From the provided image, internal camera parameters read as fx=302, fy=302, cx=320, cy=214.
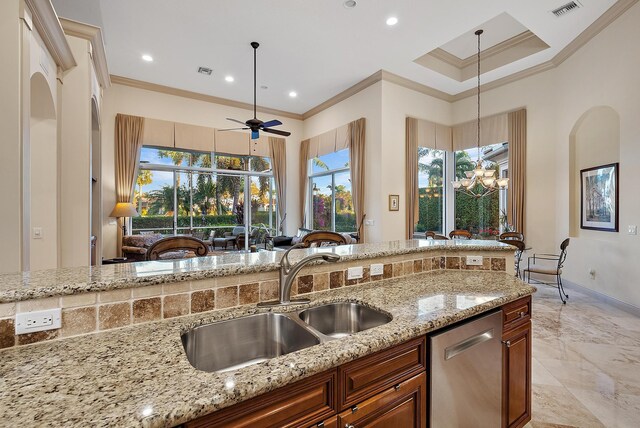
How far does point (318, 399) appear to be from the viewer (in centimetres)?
93

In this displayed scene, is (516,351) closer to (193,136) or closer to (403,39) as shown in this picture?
(403,39)

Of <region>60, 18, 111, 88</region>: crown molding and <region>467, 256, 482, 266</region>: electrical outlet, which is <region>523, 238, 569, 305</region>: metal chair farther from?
<region>60, 18, 111, 88</region>: crown molding

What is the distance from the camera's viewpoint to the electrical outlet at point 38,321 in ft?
3.20

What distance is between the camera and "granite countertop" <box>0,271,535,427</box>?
2.17 ft

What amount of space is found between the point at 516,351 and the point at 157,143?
646 centimetres

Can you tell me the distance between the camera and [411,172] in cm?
575

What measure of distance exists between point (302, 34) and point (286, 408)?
15.0 ft

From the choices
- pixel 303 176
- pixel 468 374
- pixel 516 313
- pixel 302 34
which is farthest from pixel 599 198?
pixel 303 176

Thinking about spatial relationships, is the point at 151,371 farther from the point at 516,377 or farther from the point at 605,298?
the point at 605,298

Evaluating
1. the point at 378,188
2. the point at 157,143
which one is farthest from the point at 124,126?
the point at 378,188

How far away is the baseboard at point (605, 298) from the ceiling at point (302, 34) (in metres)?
3.66

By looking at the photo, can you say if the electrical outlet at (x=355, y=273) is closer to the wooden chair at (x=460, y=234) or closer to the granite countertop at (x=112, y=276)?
the granite countertop at (x=112, y=276)

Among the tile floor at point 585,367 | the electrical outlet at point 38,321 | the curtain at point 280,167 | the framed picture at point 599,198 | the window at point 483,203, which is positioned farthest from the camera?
the curtain at point 280,167

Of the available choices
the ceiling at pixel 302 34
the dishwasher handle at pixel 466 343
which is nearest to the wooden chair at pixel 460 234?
the ceiling at pixel 302 34
